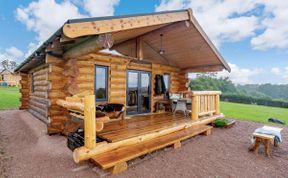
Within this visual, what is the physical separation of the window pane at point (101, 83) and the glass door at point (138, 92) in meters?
1.04

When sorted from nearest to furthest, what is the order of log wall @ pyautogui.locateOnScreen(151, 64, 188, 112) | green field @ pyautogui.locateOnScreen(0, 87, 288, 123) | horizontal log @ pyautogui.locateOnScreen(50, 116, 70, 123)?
horizontal log @ pyautogui.locateOnScreen(50, 116, 70, 123)
log wall @ pyautogui.locateOnScreen(151, 64, 188, 112)
green field @ pyautogui.locateOnScreen(0, 87, 288, 123)

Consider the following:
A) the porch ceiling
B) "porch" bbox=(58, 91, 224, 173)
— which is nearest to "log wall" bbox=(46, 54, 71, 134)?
"porch" bbox=(58, 91, 224, 173)

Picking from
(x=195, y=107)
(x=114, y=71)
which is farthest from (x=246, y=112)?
(x=114, y=71)

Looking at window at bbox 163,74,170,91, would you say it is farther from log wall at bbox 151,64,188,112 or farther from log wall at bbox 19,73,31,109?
log wall at bbox 19,73,31,109

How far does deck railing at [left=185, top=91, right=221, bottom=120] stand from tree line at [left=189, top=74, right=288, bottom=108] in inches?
696

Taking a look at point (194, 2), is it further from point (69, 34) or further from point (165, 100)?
point (69, 34)

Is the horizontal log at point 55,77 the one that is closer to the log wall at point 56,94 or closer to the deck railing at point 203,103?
the log wall at point 56,94

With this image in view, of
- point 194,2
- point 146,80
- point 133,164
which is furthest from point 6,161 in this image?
point 194,2

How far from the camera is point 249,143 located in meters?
5.06

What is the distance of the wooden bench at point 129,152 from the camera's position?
3096mm

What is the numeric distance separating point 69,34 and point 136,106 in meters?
4.59

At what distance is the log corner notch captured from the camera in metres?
3.12

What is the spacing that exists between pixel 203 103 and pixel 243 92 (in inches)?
1388

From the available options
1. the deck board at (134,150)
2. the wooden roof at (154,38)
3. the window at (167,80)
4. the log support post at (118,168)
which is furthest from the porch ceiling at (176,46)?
the log support post at (118,168)
